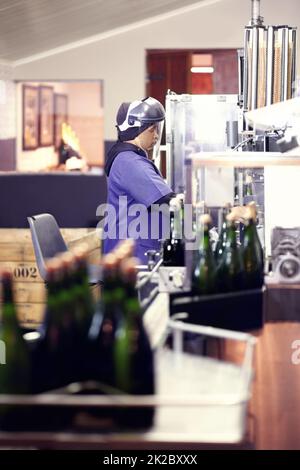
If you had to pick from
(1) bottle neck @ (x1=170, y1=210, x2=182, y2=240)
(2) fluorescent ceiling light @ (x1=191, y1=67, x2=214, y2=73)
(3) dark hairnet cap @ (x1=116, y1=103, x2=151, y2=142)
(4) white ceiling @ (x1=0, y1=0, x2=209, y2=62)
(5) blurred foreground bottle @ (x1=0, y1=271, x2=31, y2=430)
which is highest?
(4) white ceiling @ (x1=0, y1=0, x2=209, y2=62)

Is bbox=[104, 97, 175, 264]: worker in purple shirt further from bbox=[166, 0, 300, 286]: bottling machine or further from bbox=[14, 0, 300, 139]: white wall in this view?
bbox=[14, 0, 300, 139]: white wall

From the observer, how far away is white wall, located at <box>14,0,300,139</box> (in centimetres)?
1050

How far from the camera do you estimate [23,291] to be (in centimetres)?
584

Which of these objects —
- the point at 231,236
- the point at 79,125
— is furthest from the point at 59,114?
the point at 231,236

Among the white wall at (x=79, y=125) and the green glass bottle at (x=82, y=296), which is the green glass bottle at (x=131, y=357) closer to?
the green glass bottle at (x=82, y=296)

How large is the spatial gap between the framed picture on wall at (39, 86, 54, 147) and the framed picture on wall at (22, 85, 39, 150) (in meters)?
0.10

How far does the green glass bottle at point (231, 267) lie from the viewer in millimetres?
2311

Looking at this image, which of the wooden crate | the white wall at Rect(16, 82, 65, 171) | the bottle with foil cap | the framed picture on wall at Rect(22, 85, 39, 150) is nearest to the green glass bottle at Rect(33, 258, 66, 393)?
the bottle with foil cap

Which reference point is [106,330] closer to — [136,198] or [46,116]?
[136,198]

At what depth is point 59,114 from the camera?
11.4m

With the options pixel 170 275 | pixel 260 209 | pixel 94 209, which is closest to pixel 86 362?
pixel 170 275

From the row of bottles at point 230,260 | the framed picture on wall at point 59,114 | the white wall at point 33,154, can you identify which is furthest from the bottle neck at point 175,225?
the framed picture on wall at point 59,114

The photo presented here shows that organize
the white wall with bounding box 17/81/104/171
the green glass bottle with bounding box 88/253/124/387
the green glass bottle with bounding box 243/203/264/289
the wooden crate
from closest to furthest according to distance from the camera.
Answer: the green glass bottle with bounding box 88/253/124/387 → the green glass bottle with bounding box 243/203/264/289 → the wooden crate → the white wall with bounding box 17/81/104/171

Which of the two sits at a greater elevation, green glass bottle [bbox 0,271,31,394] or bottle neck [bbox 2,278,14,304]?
bottle neck [bbox 2,278,14,304]
